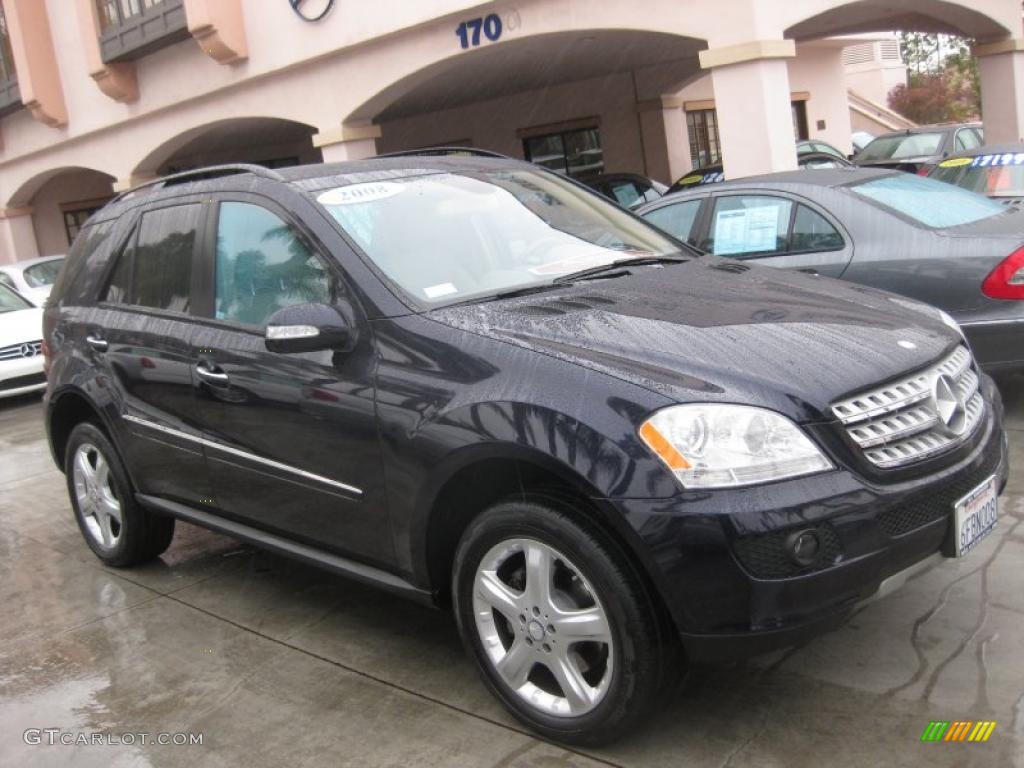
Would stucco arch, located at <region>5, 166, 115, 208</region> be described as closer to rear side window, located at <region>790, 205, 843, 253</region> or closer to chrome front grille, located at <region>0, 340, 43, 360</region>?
chrome front grille, located at <region>0, 340, 43, 360</region>

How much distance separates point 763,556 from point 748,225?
406cm

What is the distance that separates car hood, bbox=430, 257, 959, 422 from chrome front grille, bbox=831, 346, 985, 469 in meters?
0.04

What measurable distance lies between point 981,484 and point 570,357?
1256 millimetres

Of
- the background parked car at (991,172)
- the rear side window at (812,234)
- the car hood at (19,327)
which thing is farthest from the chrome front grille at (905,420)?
the car hood at (19,327)

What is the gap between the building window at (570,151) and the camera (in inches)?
817

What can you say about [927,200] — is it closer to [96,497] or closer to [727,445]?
[727,445]

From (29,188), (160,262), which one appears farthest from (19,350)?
(29,188)

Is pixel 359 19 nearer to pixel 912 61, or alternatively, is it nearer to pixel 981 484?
pixel 981 484

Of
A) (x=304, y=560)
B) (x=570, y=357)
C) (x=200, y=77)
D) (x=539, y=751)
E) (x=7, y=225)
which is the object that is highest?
(x=200, y=77)

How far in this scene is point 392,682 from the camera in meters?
3.62

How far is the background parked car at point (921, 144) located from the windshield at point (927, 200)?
1026 centimetres

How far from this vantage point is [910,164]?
15680 mm

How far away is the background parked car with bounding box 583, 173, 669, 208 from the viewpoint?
14180 mm

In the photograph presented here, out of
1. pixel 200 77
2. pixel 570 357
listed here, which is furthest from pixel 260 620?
pixel 200 77
